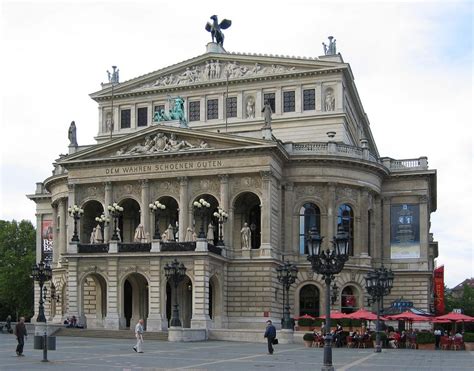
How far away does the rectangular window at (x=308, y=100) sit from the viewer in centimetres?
7462

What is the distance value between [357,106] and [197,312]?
34.0 m

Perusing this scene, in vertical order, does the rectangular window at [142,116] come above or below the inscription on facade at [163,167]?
above

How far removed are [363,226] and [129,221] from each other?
20.1m

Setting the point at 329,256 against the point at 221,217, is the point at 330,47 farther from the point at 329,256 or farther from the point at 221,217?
the point at 329,256

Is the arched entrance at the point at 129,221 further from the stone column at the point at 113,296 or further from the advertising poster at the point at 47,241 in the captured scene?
the advertising poster at the point at 47,241

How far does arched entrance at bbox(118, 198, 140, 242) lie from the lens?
7150cm

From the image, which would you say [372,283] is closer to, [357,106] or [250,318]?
[250,318]

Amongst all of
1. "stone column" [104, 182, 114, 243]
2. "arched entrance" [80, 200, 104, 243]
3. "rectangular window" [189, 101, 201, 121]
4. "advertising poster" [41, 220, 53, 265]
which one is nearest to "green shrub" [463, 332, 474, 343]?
"stone column" [104, 182, 114, 243]

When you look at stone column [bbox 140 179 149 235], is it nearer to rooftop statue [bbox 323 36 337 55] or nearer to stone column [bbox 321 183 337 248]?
stone column [bbox 321 183 337 248]

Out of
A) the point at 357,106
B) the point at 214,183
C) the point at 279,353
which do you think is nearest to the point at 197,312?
the point at 214,183

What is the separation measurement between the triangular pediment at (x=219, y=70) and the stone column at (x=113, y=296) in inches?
874

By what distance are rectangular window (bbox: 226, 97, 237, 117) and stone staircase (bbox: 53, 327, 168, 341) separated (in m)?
25.9

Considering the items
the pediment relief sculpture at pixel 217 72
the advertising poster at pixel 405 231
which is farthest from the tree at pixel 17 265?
the advertising poster at pixel 405 231

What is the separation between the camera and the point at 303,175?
6862 centimetres
